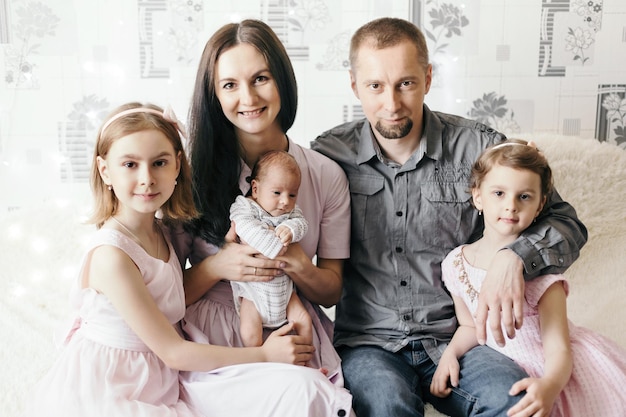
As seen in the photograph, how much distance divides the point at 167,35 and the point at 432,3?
99cm

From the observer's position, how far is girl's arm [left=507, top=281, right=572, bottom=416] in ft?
4.82

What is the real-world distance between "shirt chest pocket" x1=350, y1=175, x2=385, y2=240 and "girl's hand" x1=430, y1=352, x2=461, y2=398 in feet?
1.28

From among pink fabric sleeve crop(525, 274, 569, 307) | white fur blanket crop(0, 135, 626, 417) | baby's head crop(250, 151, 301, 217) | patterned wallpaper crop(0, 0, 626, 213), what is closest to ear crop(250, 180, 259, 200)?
baby's head crop(250, 151, 301, 217)

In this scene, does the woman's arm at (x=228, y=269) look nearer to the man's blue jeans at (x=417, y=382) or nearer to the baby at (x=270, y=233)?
the baby at (x=270, y=233)

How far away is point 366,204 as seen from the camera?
A: 6.23 feet

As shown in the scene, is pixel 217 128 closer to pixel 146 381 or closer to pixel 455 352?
pixel 146 381

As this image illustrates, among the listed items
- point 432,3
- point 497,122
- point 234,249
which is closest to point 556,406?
point 234,249

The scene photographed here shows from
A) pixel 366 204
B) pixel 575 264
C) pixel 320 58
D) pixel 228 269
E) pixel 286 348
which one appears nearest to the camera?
pixel 286 348

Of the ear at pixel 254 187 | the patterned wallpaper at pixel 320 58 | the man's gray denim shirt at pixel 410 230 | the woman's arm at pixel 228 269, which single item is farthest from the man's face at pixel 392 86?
the patterned wallpaper at pixel 320 58

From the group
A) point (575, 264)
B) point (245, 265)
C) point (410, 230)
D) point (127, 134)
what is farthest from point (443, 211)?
point (127, 134)

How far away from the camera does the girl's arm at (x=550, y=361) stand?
4.82 ft

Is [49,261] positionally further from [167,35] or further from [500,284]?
[500,284]

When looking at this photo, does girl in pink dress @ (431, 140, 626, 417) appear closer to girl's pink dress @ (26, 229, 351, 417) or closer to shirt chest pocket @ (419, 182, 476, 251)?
shirt chest pocket @ (419, 182, 476, 251)

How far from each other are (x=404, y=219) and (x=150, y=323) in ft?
2.42
